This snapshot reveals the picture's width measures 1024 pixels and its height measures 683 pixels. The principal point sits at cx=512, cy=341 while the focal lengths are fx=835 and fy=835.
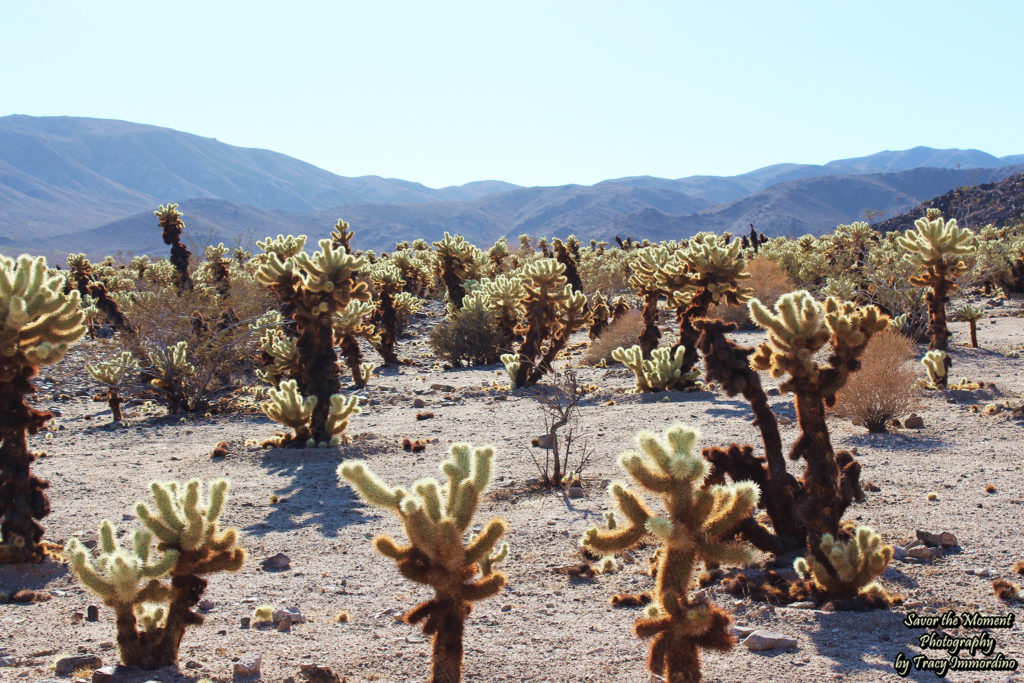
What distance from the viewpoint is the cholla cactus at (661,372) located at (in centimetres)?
1295

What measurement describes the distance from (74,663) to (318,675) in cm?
133

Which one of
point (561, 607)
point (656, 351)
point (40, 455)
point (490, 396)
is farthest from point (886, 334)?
point (40, 455)

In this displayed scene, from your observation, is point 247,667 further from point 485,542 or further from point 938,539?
point 938,539

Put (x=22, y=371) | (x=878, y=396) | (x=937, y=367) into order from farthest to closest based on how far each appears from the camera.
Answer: (x=937, y=367) < (x=878, y=396) < (x=22, y=371)

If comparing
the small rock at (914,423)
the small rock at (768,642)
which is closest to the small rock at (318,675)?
the small rock at (768,642)

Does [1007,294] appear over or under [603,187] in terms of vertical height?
under

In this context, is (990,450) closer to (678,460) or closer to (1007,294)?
(678,460)

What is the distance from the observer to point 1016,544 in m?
5.61

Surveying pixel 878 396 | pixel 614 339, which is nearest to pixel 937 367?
pixel 878 396

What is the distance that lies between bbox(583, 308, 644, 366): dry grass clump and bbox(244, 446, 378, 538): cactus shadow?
877 cm

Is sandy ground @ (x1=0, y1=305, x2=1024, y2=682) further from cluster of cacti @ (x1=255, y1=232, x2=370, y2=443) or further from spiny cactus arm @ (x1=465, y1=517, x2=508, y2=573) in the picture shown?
spiny cactus arm @ (x1=465, y1=517, x2=508, y2=573)

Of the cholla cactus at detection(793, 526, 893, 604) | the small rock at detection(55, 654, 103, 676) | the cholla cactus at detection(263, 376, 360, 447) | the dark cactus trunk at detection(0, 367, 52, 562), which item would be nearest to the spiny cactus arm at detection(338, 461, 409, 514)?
the small rock at detection(55, 654, 103, 676)

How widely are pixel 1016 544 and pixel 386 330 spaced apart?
1474 centimetres

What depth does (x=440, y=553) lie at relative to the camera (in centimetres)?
360
